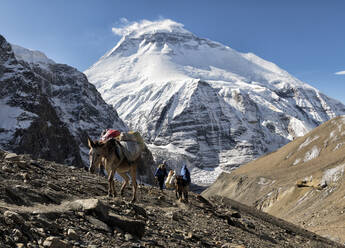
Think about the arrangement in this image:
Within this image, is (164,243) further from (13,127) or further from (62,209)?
(13,127)

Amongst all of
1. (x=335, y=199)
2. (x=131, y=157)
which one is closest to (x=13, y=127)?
(x=335, y=199)

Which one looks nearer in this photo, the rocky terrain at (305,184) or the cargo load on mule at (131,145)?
the cargo load on mule at (131,145)

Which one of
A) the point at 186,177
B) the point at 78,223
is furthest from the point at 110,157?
the point at 186,177

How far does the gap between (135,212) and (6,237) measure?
5.05m

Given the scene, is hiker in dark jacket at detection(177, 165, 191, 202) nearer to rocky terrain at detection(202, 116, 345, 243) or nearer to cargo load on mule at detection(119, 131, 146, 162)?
cargo load on mule at detection(119, 131, 146, 162)

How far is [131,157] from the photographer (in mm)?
13594

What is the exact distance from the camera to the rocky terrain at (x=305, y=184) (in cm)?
5256

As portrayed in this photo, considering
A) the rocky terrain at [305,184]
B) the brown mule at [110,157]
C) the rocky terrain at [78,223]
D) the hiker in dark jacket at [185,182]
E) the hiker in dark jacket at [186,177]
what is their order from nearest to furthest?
1. the rocky terrain at [78,223]
2. the brown mule at [110,157]
3. the hiker in dark jacket at [185,182]
4. the hiker in dark jacket at [186,177]
5. the rocky terrain at [305,184]

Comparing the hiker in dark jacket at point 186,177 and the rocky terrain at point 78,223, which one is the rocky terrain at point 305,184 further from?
the rocky terrain at point 78,223

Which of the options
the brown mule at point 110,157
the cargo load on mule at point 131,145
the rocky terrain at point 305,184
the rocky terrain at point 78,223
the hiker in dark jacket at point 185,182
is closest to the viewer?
the rocky terrain at point 78,223

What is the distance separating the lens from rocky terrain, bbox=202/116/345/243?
52.6 meters

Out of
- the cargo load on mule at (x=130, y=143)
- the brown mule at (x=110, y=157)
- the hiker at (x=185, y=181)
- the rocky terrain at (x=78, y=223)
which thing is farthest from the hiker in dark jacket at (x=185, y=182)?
the brown mule at (x=110, y=157)

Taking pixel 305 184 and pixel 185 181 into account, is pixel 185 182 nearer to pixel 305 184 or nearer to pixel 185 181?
pixel 185 181

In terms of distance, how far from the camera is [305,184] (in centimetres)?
7419
